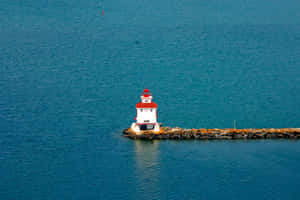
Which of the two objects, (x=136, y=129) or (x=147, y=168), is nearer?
(x=147, y=168)

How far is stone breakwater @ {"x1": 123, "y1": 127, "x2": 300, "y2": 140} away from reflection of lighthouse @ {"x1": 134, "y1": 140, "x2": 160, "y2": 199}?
1.32 m

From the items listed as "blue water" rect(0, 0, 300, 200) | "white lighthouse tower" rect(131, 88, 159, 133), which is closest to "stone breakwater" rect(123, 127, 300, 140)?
"white lighthouse tower" rect(131, 88, 159, 133)

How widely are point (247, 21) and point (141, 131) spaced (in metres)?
84.8

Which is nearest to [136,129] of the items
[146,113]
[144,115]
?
[144,115]

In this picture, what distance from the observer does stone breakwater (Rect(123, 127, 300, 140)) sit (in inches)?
2746

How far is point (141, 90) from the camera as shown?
95125mm

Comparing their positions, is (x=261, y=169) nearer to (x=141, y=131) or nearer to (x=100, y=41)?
(x=141, y=131)

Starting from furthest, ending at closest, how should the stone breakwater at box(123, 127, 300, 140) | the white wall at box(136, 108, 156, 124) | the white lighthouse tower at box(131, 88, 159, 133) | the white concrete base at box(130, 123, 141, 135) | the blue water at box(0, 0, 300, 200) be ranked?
the white wall at box(136, 108, 156, 124)
the white lighthouse tower at box(131, 88, 159, 133)
the white concrete base at box(130, 123, 141, 135)
the stone breakwater at box(123, 127, 300, 140)
the blue water at box(0, 0, 300, 200)

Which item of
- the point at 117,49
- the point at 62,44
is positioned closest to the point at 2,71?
the point at 62,44

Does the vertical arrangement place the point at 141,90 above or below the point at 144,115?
above

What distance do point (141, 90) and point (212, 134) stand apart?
27.3 meters

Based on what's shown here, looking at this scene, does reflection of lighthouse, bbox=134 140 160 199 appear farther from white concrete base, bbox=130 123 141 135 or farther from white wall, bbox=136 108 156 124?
white wall, bbox=136 108 156 124

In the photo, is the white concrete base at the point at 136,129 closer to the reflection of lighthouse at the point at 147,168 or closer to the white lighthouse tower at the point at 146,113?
the white lighthouse tower at the point at 146,113

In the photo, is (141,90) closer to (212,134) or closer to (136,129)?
(136,129)
